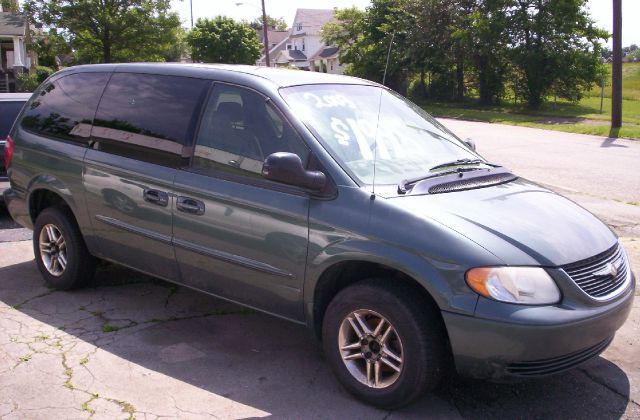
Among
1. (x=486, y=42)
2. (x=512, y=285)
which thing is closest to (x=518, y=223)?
(x=512, y=285)

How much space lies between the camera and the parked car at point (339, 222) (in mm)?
3262

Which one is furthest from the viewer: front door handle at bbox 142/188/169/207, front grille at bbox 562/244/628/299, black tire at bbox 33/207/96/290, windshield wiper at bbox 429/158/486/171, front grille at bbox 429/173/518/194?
black tire at bbox 33/207/96/290

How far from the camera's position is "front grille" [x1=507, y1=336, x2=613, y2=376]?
10.6 feet

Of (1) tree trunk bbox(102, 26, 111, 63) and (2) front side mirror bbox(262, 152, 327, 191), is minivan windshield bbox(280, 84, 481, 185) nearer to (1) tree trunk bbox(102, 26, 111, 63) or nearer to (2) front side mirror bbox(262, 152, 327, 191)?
(2) front side mirror bbox(262, 152, 327, 191)

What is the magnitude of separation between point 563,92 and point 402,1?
41.4ft

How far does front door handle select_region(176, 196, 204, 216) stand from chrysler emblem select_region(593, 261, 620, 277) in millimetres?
2327

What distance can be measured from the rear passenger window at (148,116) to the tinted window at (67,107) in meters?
0.14

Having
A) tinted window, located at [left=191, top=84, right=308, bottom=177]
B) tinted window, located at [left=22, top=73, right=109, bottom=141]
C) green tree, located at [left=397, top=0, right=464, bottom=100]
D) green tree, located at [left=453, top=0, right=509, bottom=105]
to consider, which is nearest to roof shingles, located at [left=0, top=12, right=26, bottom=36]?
green tree, located at [left=397, top=0, right=464, bottom=100]

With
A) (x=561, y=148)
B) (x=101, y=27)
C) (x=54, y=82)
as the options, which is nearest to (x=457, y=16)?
(x=101, y=27)

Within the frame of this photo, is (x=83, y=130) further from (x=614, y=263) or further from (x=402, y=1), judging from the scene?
(x=402, y=1)

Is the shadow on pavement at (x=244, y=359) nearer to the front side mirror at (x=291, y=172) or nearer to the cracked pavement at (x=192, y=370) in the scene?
the cracked pavement at (x=192, y=370)

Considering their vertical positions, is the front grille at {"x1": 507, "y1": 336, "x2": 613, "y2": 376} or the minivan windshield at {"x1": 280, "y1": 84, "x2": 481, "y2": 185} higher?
the minivan windshield at {"x1": 280, "y1": 84, "x2": 481, "y2": 185}

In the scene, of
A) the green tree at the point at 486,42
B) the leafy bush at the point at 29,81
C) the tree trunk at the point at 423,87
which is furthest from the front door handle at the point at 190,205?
the tree trunk at the point at 423,87

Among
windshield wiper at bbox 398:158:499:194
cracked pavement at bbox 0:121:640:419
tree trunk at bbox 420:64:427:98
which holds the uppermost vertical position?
tree trunk at bbox 420:64:427:98
